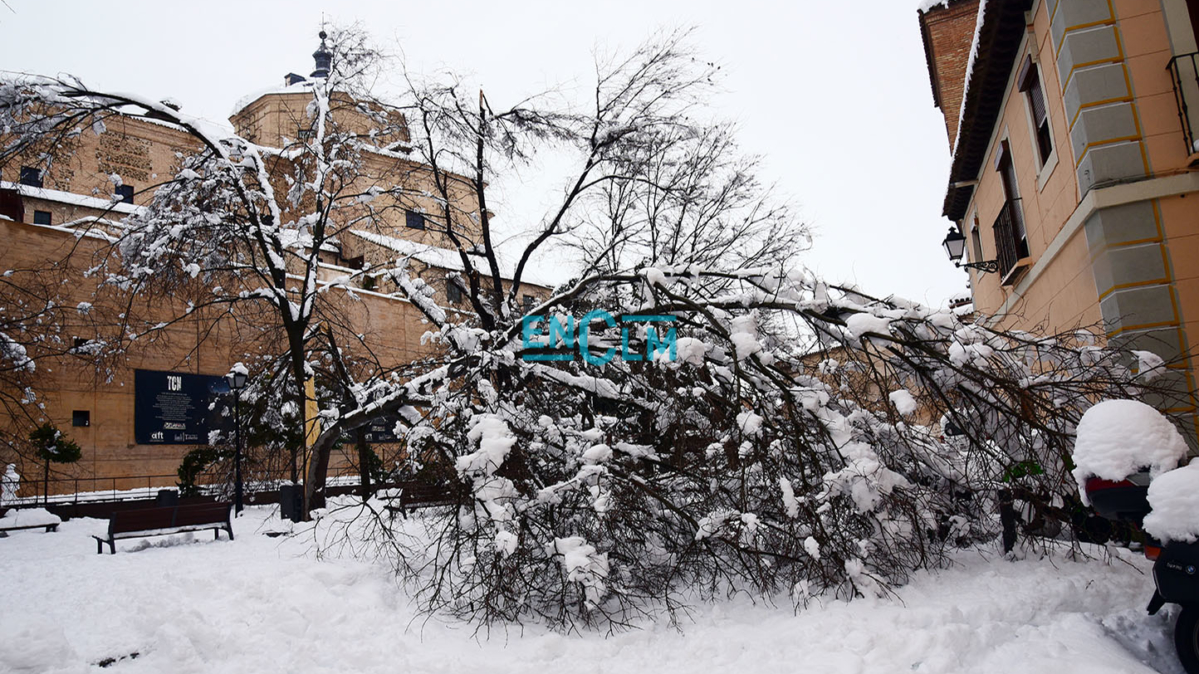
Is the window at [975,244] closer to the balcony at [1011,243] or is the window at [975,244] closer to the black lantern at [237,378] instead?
the balcony at [1011,243]

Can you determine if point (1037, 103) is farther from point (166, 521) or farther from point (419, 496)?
point (166, 521)

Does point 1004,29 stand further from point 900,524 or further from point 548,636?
point 548,636

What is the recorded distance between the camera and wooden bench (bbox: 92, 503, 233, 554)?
9.78m

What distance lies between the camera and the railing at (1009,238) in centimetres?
1230

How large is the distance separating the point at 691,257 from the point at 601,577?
439 inches

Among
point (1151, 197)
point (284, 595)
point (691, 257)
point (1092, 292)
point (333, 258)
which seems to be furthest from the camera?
point (333, 258)

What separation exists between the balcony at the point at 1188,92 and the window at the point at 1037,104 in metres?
2.09

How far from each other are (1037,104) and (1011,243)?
291 cm

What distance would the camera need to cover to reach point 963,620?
4.88m

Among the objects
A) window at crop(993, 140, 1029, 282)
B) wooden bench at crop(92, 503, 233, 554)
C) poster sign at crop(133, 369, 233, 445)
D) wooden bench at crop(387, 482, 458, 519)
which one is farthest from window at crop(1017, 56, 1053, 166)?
poster sign at crop(133, 369, 233, 445)

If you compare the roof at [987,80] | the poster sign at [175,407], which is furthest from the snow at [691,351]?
the poster sign at [175,407]

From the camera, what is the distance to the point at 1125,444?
439 centimetres

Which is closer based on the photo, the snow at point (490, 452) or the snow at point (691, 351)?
the snow at point (490, 452)

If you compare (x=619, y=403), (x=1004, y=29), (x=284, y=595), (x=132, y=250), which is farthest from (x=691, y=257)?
(x=284, y=595)
